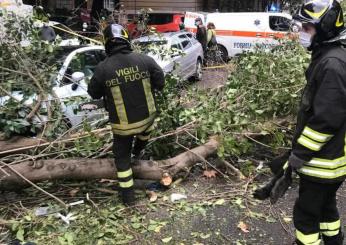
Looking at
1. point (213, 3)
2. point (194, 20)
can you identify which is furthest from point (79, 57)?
point (213, 3)

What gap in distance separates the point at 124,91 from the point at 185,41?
8.59 meters

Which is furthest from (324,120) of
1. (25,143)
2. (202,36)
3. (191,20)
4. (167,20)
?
(167,20)

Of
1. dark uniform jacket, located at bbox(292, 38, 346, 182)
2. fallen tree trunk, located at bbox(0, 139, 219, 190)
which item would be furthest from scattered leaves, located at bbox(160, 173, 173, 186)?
dark uniform jacket, located at bbox(292, 38, 346, 182)

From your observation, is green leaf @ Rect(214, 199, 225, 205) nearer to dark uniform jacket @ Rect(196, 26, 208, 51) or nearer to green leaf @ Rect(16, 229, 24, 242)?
green leaf @ Rect(16, 229, 24, 242)

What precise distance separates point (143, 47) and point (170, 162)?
6.92 ft

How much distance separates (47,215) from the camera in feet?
13.4

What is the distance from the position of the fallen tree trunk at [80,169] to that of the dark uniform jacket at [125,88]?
1.45 feet

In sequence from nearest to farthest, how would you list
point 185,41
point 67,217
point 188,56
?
point 67,217 → point 188,56 → point 185,41

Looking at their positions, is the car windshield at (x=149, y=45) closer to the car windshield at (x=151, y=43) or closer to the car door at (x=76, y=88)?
the car windshield at (x=151, y=43)

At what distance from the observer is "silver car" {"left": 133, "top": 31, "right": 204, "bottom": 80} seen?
6.21 meters

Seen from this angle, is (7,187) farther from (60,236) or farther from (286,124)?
(286,124)

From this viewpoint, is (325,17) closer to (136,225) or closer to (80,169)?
(136,225)

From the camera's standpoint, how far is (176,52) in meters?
6.38

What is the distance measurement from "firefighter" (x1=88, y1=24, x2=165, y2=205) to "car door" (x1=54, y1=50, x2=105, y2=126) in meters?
0.79
